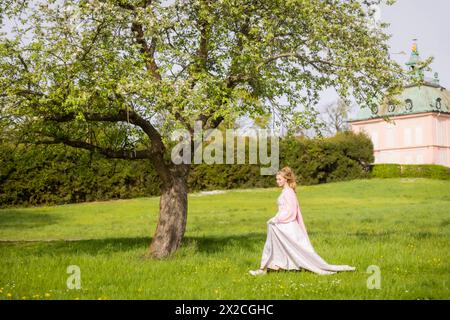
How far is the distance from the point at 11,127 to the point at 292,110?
692 cm

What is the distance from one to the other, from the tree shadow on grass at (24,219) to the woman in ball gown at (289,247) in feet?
53.3

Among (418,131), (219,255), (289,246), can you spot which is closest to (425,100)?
(418,131)

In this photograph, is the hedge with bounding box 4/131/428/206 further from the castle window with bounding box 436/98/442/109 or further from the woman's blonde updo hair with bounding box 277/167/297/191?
the castle window with bounding box 436/98/442/109

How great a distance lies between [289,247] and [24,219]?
65.4 feet

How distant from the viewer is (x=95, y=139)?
49.8ft

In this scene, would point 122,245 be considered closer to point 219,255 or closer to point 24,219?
point 219,255

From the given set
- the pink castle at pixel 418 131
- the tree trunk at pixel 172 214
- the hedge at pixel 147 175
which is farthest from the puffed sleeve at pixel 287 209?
the pink castle at pixel 418 131

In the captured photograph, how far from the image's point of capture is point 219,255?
46.2 feet

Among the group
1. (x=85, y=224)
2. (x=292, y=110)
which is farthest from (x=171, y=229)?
(x=85, y=224)

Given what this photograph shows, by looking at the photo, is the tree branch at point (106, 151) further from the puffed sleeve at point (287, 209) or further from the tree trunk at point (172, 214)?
the puffed sleeve at point (287, 209)

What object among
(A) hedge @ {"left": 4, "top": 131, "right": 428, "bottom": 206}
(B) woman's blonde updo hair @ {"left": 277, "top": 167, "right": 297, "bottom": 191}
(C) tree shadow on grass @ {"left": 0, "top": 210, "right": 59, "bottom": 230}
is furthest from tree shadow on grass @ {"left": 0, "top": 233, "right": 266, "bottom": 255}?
(A) hedge @ {"left": 4, "top": 131, "right": 428, "bottom": 206}

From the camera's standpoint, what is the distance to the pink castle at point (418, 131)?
67375mm

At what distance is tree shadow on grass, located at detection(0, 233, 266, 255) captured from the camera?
50.0 ft
